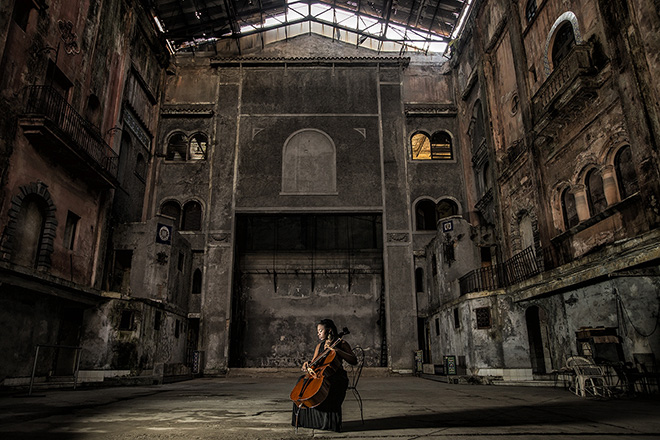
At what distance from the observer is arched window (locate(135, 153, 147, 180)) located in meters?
21.1

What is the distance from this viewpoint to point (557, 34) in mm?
13742

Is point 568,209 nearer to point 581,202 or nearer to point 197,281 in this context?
point 581,202

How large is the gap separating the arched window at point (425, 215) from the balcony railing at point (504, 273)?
5.48 metres

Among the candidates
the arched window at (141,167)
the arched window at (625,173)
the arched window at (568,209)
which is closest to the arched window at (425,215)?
the arched window at (568,209)

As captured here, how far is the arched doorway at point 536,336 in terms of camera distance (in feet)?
48.1

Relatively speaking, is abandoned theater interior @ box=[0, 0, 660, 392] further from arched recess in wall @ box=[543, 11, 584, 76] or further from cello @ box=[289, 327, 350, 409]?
cello @ box=[289, 327, 350, 409]

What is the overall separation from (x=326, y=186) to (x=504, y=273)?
9.90m

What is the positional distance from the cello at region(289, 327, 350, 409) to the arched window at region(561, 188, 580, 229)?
34.8 ft

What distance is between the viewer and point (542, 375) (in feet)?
45.6

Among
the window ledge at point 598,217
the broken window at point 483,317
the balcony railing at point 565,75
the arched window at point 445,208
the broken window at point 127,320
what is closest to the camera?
the window ledge at point 598,217

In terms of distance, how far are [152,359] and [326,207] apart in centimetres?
1018

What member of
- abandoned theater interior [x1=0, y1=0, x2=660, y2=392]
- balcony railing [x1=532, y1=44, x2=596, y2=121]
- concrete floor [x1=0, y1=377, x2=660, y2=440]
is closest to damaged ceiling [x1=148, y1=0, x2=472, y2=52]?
abandoned theater interior [x1=0, y1=0, x2=660, y2=392]

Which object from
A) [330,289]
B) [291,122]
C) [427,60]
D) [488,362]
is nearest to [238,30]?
[291,122]

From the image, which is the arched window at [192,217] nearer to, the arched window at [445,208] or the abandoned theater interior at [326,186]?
the abandoned theater interior at [326,186]
